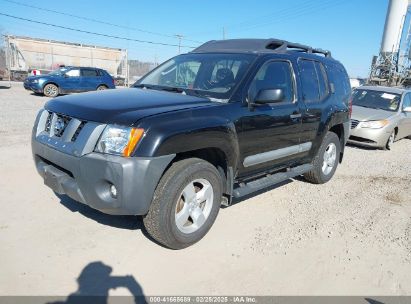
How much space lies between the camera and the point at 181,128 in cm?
316

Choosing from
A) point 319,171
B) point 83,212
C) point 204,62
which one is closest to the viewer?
point 83,212

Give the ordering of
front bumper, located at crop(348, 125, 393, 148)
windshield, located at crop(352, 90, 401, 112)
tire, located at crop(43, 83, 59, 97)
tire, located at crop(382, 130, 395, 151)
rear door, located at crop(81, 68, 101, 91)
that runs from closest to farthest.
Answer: front bumper, located at crop(348, 125, 393, 148) → tire, located at crop(382, 130, 395, 151) → windshield, located at crop(352, 90, 401, 112) → tire, located at crop(43, 83, 59, 97) → rear door, located at crop(81, 68, 101, 91)

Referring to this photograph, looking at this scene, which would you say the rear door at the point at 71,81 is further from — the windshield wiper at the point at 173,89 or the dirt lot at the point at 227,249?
the windshield wiper at the point at 173,89

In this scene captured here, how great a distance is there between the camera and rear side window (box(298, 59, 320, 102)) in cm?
493

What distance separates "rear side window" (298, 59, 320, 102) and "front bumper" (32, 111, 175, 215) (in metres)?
2.62

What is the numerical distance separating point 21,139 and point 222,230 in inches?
216

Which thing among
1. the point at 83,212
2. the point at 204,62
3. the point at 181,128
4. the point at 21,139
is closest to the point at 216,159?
the point at 181,128

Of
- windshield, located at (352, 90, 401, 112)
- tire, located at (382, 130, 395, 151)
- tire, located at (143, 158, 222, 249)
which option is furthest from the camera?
windshield, located at (352, 90, 401, 112)

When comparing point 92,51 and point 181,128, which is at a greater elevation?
point 92,51

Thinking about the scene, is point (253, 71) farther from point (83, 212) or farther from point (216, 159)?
point (83, 212)

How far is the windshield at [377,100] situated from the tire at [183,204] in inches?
315

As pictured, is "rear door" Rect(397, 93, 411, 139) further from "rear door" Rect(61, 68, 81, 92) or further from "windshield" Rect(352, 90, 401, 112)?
"rear door" Rect(61, 68, 81, 92)

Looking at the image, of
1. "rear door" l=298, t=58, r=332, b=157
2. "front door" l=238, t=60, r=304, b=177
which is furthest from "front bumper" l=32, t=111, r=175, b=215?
"rear door" l=298, t=58, r=332, b=157

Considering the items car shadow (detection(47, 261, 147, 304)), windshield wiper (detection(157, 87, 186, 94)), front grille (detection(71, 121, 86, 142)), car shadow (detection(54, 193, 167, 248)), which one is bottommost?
car shadow (detection(47, 261, 147, 304))
